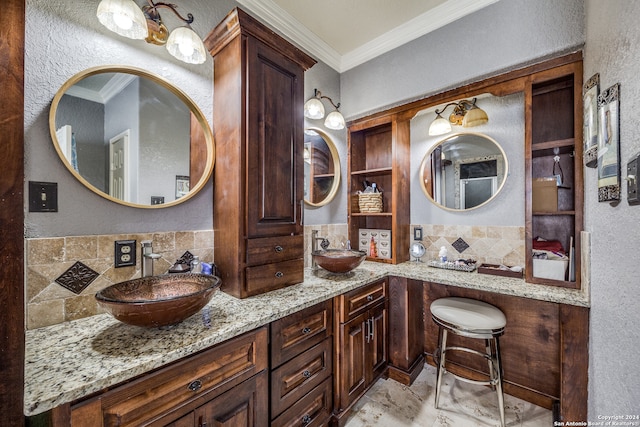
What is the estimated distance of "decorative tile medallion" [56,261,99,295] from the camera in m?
1.13

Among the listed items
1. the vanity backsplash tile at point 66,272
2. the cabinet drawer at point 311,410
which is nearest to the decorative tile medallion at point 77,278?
the vanity backsplash tile at point 66,272

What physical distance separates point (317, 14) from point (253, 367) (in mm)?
2434

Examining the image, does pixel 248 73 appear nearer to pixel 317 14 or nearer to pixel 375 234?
pixel 317 14

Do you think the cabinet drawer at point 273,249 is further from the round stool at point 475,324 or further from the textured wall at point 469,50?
the textured wall at point 469,50

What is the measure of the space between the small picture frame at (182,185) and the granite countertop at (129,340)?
624 mm

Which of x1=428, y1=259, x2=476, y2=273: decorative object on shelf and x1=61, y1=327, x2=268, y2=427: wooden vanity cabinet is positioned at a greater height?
x1=428, y1=259, x2=476, y2=273: decorative object on shelf

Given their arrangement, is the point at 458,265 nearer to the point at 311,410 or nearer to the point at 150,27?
the point at 311,410

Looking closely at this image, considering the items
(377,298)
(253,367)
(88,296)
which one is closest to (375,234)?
(377,298)

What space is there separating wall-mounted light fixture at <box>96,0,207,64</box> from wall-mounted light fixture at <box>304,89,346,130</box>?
3.05 feet

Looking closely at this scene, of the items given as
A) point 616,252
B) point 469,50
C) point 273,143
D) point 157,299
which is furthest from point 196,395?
point 469,50

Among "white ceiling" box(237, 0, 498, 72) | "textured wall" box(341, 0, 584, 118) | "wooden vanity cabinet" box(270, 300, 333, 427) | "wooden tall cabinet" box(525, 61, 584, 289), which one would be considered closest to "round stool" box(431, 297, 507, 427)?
"wooden tall cabinet" box(525, 61, 584, 289)

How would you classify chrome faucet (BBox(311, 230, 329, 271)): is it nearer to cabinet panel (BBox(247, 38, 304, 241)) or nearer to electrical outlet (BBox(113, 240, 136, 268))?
cabinet panel (BBox(247, 38, 304, 241))

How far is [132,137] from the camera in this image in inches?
53.5

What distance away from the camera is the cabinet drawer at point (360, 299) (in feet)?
5.24
